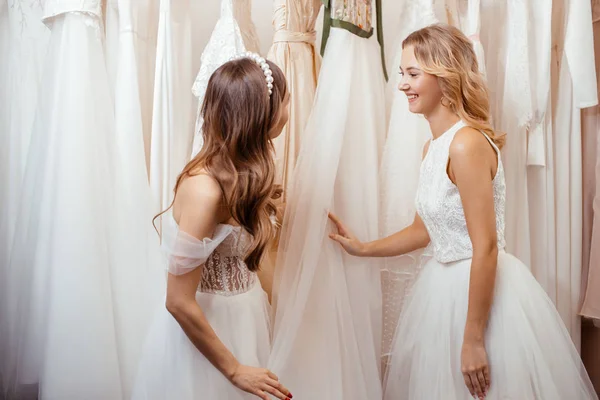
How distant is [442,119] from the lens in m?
1.42

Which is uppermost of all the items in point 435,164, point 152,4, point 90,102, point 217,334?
point 152,4

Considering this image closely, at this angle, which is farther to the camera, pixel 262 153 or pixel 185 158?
pixel 185 158

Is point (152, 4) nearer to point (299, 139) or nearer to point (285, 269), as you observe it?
point (299, 139)

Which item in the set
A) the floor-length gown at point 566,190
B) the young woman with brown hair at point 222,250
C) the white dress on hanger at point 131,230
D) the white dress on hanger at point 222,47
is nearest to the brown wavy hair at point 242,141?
the young woman with brown hair at point 222,250

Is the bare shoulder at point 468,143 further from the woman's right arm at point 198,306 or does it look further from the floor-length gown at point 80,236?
the floor-length gown at point 80,236

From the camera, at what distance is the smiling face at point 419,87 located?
55.2 inches

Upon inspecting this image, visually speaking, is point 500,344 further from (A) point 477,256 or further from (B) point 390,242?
(B) point 390,242

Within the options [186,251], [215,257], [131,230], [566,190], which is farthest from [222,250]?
[566,190]

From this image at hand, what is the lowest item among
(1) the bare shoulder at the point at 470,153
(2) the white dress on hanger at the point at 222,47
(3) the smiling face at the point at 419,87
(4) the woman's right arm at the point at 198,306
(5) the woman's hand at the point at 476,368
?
(5) the woman's hand at the point at 476,368

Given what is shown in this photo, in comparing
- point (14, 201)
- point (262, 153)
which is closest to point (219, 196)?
point (262, 153)

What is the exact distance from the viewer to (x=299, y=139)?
163 centimetres

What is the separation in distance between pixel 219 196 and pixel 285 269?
41cm

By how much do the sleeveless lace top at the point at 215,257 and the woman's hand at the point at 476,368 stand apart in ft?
1.64

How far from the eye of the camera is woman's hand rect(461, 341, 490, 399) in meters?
1.25
